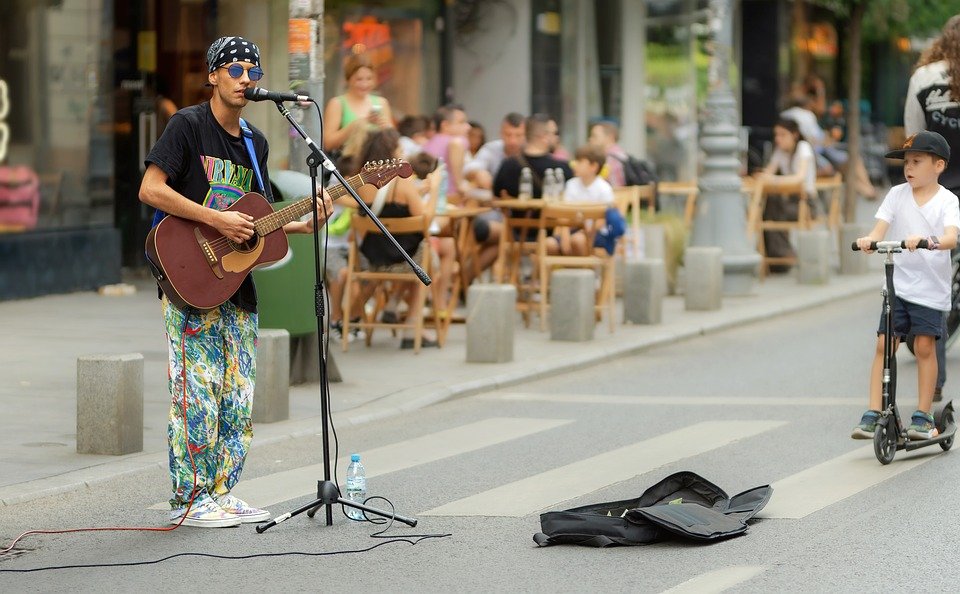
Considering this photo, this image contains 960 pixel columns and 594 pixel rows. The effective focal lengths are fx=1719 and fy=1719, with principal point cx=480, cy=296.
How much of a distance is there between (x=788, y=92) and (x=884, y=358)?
2463 cm

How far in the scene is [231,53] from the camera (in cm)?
670

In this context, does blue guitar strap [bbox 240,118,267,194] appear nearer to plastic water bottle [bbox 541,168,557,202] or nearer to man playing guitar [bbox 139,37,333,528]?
man playing guitar [bbox 139,37,333,528]

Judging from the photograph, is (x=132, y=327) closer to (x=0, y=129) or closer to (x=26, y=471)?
(x=0, y=129)

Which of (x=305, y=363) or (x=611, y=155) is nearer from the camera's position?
(x=305, y=363)

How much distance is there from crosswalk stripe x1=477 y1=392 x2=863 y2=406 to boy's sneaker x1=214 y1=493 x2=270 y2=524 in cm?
372

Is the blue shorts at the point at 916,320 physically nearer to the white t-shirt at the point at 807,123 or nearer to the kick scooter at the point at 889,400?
the kick scooter at the point at 889,400

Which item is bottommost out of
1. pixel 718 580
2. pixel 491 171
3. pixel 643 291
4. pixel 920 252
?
pixel 718 580

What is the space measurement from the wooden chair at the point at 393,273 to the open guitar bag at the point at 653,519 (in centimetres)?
526

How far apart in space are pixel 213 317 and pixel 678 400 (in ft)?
14.3

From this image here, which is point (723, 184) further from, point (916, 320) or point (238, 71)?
point (238, 71)

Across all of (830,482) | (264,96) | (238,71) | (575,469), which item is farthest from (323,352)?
(830,482)

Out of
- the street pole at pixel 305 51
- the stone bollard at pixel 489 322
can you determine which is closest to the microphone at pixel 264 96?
the street pole at pixel 305 51

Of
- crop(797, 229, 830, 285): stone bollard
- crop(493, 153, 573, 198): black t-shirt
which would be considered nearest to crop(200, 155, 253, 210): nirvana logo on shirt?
crop(493, 153, 573, 198): black t-shirt

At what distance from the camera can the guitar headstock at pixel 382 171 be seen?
6.82 meters
